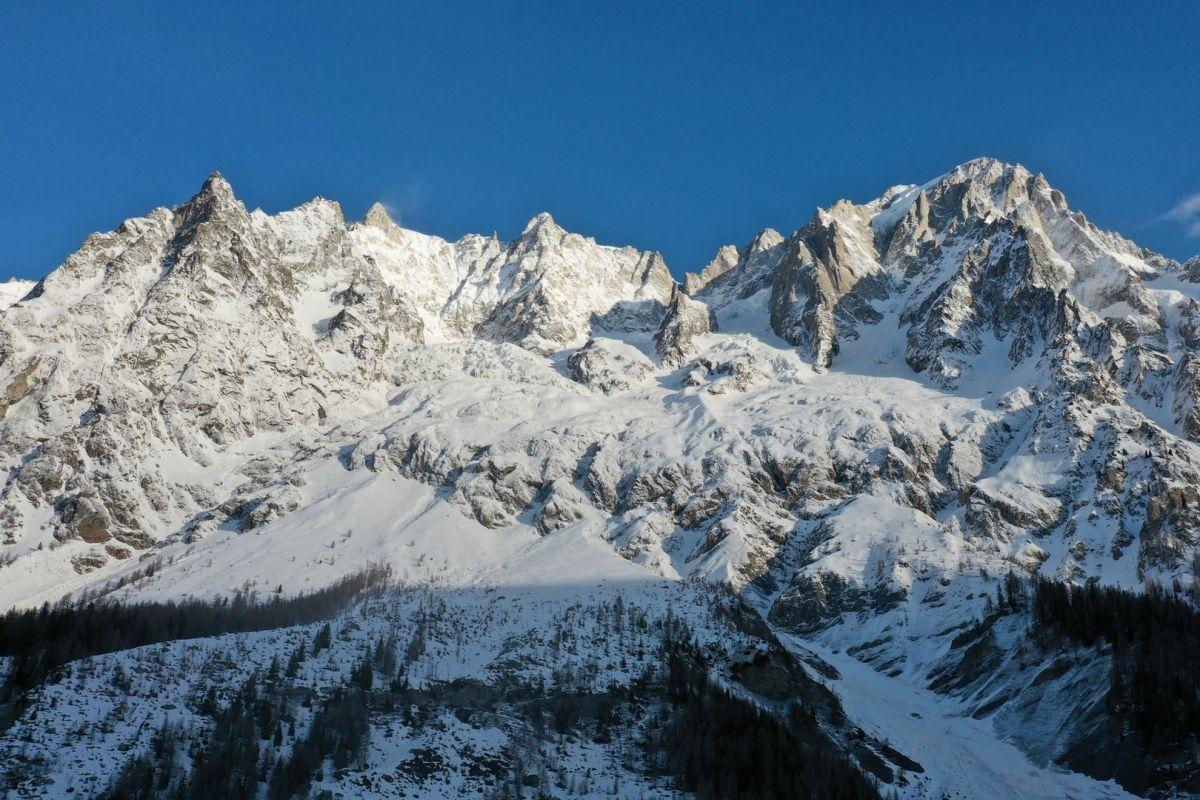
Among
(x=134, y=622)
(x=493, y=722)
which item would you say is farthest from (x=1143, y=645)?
(x=134, y=622)

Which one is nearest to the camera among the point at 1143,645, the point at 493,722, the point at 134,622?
the point at 493,722

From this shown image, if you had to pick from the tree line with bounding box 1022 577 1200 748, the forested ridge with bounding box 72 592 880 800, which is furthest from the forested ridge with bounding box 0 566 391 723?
the tree line with bounding box 1022 577 1200 748

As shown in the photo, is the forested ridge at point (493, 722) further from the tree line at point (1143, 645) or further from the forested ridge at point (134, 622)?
the tree line at point (1143, 645)

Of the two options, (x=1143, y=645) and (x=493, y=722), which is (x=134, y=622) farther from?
(x=1143, y=645)

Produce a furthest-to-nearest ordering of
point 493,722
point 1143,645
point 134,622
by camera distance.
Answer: point 134,622, point 1143,645, point 493,722

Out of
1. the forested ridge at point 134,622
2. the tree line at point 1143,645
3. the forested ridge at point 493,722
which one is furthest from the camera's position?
the tree line at point 1143,645

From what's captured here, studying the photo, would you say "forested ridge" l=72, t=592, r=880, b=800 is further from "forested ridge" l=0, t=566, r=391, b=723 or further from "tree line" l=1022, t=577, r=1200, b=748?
"tree line" l=1022, t=577, r=1200, b=748

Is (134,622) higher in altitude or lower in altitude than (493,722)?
higher

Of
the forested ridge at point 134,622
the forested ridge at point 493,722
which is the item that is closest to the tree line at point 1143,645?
the forested ridge at point 493,722

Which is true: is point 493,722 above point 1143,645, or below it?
below

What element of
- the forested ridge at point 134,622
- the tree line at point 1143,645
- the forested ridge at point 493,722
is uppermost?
the tree line at point 1143,645

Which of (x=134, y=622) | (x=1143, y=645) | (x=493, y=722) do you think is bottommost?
(x=493, y=722)

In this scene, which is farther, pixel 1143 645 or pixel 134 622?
pixel 134 622
